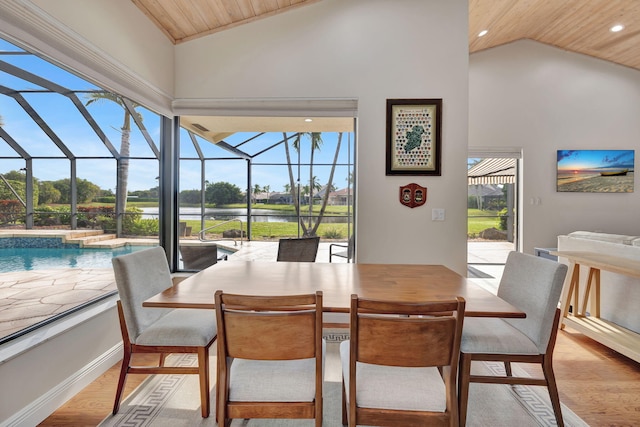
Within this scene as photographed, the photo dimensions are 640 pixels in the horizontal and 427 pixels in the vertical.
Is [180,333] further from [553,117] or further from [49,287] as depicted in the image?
[553,117]

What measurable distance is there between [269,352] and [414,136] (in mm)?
2433

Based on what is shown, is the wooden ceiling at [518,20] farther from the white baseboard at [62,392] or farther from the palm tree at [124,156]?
the white baseboard at [62,392]

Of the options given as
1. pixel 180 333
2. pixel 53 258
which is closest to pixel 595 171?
pixel 180 333

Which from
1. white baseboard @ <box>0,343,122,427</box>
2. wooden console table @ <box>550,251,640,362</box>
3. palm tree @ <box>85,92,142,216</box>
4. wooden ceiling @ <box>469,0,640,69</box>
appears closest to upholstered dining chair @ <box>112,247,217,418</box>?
white baseboard @ <box>0,343,122,427</box>

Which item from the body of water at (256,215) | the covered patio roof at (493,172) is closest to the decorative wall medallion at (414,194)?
the body of water at (256,215)

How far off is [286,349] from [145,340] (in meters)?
1.00

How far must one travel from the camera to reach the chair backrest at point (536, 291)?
1629mm

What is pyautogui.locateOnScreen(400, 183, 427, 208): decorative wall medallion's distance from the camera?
305 centimetres

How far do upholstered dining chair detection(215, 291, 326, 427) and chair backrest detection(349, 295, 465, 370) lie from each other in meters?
0.16

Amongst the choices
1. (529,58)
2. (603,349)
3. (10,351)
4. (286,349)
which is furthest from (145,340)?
(529,58)

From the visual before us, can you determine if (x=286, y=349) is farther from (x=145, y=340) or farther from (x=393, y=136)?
(x=393, y=136)

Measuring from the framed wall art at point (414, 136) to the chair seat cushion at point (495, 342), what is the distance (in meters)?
1.63

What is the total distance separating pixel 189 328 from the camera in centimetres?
181

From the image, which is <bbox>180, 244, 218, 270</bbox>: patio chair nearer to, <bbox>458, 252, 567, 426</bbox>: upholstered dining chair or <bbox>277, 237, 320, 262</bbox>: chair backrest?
<bbox>277, 237, 320, 262</bbox>: chair backrest
